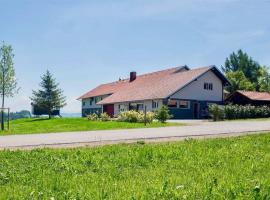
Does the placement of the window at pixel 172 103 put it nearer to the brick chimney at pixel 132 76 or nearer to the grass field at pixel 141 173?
the brick chimney at pixel 132 76

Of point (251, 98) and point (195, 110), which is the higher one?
point (251, 98)

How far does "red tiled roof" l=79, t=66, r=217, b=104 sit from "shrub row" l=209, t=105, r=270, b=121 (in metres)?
7.90

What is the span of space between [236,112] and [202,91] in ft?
34.2

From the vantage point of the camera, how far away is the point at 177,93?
2109 inches

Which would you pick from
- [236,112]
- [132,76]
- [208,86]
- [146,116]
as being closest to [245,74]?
[132,76]

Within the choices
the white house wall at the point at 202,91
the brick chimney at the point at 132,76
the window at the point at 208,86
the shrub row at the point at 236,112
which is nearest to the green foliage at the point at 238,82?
the brick chimney at the point at 132,76

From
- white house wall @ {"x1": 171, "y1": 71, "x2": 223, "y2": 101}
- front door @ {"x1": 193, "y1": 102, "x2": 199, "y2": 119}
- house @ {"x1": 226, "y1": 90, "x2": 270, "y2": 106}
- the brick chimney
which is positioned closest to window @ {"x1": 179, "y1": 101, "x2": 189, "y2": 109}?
white house wall @ {"x1": 171, "y1": 71, "x2": 223, "y2": 101}

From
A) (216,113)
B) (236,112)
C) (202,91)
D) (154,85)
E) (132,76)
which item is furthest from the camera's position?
(132,76)

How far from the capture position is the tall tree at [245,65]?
109719 mm

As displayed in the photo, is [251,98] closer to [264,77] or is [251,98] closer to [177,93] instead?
[177,93]

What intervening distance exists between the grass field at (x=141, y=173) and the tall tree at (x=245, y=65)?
9335cm

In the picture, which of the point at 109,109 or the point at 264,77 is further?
the point at 264,77

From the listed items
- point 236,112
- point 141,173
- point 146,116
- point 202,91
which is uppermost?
point 202,91

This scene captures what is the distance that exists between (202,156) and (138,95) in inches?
1891
